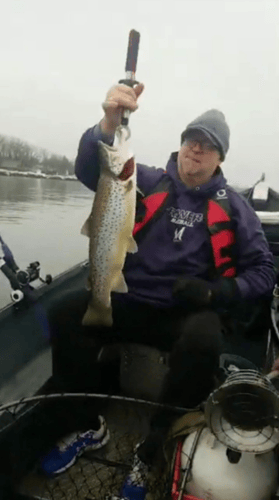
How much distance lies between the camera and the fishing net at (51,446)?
75.7 inches

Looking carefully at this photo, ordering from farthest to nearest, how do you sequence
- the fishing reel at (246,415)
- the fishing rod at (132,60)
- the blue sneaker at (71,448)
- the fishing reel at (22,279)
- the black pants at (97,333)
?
the fishing reel at (22,279) < the black pants at (97,333) < the blue sneaker at (71,448) < the fishing rod at (132,60) < the fishing reel at (246,415)

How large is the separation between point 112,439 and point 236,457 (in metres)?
1.10

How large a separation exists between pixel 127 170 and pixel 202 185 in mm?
672

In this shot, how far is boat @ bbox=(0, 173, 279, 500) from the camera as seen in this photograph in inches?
64.2

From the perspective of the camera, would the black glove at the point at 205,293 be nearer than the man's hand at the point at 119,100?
No

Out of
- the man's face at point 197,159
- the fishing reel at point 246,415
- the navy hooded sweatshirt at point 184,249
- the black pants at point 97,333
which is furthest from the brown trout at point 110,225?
the fishing reel at point 246,415

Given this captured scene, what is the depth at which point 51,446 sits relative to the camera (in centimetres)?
222

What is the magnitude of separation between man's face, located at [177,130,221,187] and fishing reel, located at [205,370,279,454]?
126 cm

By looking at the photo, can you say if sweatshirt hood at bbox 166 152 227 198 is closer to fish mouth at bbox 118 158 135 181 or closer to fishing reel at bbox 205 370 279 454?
fish mouth at bbox 118 158 135 181

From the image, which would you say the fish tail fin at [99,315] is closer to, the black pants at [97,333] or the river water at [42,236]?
the black pants at [97,333]

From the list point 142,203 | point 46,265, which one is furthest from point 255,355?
point 46,265

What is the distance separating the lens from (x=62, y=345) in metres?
2.25

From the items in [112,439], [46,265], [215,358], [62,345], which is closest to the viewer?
[215,358]

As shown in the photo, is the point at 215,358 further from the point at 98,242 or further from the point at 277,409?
the point at 98,242
